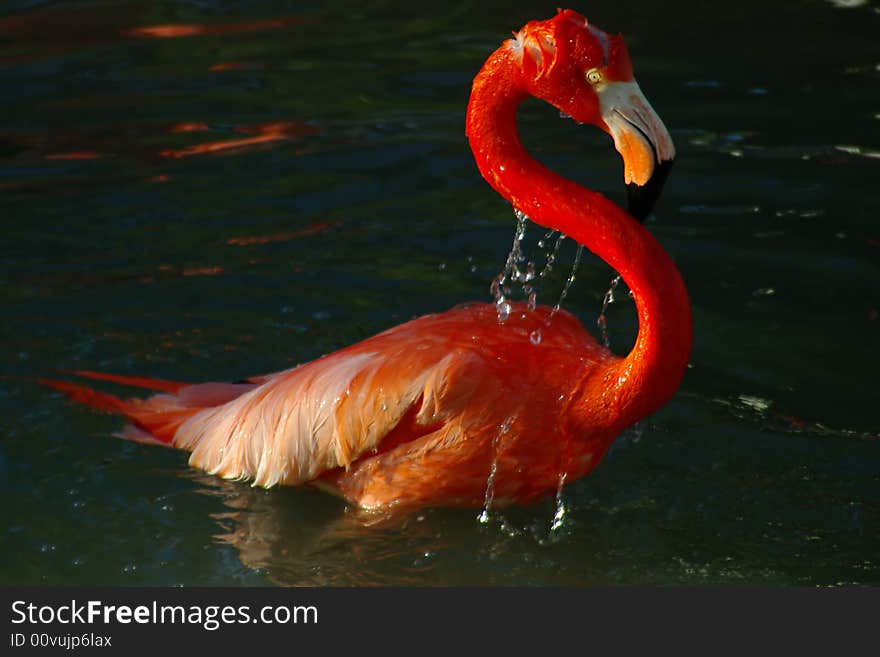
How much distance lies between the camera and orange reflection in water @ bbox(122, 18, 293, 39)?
338 inches

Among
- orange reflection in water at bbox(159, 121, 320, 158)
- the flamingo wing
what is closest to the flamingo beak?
the flamingo wing

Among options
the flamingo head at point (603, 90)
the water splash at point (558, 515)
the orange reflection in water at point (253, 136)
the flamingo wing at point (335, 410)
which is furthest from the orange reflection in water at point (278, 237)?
the flamingo head at point (603, 90)

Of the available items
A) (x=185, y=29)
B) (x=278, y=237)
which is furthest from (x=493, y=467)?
(x=185, y=29)

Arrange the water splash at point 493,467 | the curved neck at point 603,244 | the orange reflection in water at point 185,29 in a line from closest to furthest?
Answer: 1. the curved neck at point 603,244
2. the water splash at point 493,467
3. the orange reflection in water at point 185,29

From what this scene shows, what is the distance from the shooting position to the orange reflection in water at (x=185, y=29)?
8578 mm

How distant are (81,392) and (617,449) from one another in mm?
1985

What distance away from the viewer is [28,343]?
560 centimetres

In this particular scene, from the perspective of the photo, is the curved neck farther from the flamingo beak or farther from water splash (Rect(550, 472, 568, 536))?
water splash (Rect(550, 472, 568, 536))

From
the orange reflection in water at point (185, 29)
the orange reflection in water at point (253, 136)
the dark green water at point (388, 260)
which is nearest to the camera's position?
the dark green water at point (388, 260)

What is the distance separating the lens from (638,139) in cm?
387

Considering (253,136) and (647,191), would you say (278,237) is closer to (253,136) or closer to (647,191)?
(253,136)

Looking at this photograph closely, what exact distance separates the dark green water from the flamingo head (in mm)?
1229

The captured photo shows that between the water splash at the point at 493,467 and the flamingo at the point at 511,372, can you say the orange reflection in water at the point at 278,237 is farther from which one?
the water splash at the point at 493,467

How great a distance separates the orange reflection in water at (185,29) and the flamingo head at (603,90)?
16.3ft
